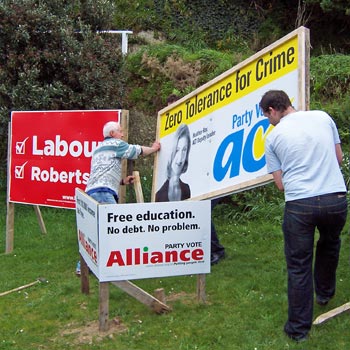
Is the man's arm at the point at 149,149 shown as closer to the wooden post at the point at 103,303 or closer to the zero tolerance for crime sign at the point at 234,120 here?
the zero tolerance for crime sign at the point at 234,120

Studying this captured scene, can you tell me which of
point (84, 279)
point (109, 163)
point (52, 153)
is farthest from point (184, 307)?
point (52, 153)

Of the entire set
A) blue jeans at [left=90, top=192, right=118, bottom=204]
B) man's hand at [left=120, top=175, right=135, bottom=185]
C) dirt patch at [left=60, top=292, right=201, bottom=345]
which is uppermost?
man's hand at [left=120, top=175, right=135, bottom=185]

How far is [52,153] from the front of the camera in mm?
7969

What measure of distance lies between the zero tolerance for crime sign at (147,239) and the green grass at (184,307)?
441 mm

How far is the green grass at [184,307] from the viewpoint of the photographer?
4.88 metres

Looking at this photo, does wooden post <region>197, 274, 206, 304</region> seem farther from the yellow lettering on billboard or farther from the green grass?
the yellow lettering on billboard

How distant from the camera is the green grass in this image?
4883mm

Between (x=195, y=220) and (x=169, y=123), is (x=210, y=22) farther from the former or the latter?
(x=195, y=220)

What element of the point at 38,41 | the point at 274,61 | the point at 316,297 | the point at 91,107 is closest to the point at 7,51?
the point at 38,41

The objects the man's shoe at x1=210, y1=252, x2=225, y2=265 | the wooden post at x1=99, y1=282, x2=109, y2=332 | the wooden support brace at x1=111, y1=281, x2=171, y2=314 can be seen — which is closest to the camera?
the wooden post at x1=99, y1=282, x2=109, y2=332

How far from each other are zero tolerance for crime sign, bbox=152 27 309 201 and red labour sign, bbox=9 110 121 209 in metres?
1.03

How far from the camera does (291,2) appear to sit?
17.6 metres

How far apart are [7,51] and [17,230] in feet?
10.7

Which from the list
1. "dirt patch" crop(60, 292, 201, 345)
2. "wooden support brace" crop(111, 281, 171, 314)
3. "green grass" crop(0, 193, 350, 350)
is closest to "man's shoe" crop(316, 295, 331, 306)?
"green grass" crop(0, 193, 350, 350)
